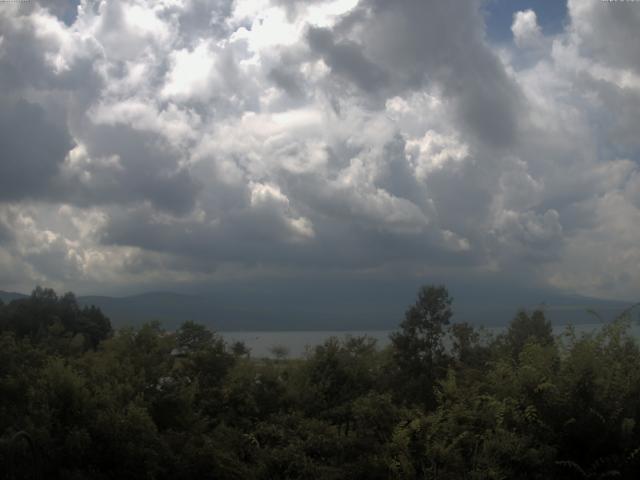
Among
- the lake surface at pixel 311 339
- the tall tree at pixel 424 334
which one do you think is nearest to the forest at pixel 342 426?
the lake surface at pixel 311 339

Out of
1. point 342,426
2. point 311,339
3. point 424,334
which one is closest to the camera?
point 342,426

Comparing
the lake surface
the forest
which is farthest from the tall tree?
the forest

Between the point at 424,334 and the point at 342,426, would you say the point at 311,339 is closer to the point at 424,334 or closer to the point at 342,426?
the point at 424,334

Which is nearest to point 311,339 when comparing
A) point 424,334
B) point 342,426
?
point 424,334

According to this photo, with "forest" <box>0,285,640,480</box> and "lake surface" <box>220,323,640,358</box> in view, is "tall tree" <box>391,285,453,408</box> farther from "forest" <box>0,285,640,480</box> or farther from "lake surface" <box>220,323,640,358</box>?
"forest" <box>0,285,640,480</box>

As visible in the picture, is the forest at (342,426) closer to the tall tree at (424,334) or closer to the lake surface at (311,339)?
the lake surface at (311,339)

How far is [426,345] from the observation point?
28.2 metres

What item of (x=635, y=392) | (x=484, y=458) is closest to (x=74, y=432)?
(x=484, y=458)

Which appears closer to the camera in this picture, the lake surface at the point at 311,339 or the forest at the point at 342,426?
the forest at the point at 342,426

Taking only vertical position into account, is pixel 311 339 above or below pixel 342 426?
above

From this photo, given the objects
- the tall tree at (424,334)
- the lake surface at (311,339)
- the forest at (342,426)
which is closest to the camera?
the forest at (342,426)

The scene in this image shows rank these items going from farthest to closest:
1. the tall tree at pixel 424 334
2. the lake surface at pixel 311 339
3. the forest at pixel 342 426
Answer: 1. the tall tree at pixel 424 334
2. the lake surface at pixel 311 339
3. the forest at pixel 342 426

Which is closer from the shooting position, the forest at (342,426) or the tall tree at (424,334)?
the forest at (342,426)

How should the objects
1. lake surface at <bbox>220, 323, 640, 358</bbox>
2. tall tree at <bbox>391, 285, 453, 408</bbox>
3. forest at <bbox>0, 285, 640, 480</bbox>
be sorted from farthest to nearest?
tall tree at <bbox>391, 285, 453, 408</bbox>, lake surface at <bbox>220, 323, 640, 358</bbox>, forest at <bbox>0, 285, 640, 480</bbox>
